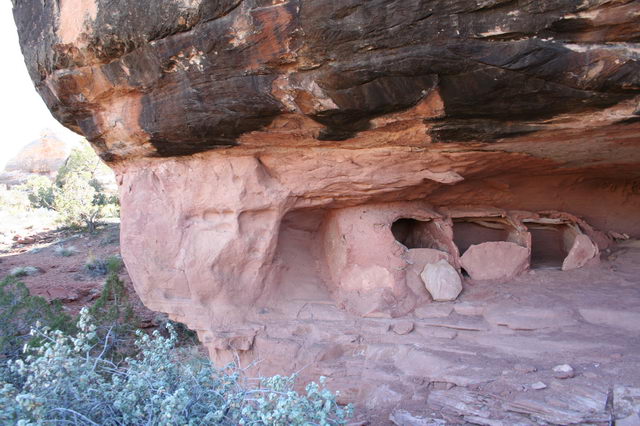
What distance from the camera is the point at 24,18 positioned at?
3.88 metres

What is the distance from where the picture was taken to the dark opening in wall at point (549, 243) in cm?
486

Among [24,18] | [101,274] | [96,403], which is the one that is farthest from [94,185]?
[96,403]

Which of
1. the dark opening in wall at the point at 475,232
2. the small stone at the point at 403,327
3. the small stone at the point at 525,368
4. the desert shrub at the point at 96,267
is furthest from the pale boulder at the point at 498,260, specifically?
the desert shrub at the point at 96,267

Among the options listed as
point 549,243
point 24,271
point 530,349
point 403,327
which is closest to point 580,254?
point 549,243

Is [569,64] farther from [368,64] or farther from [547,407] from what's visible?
[547,407]

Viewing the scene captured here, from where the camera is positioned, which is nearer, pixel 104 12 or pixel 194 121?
pixel 104 12

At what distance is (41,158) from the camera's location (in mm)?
22672

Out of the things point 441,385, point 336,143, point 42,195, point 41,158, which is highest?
point 336,143

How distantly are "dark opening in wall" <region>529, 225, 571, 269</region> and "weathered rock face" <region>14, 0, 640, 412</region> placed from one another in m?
0.02

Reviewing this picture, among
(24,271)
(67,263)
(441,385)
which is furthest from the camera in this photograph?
(67,263)

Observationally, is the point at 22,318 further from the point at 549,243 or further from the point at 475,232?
the point at 549,243

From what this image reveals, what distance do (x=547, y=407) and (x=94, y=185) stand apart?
48.5ft

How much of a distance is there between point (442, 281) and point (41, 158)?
939 inches

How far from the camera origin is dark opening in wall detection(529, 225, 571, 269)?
16.0 ft
